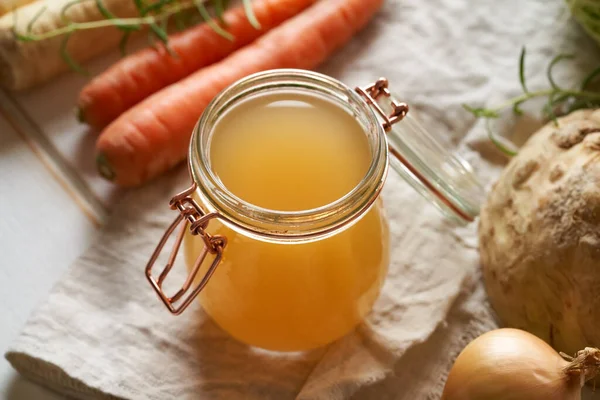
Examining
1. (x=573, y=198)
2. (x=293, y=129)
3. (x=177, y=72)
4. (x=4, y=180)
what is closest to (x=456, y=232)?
(x=573, y=198)

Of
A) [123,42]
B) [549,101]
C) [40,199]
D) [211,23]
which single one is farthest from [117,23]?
[549,101]

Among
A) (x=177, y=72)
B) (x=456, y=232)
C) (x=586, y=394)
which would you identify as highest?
(x=177, y=72)

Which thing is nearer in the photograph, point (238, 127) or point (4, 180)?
point (238, 127)

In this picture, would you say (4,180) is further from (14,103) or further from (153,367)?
(153,367)

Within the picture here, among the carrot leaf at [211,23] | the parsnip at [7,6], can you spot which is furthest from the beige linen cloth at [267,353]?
the parsnip at [7,6]

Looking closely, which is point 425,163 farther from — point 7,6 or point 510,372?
point 7,6

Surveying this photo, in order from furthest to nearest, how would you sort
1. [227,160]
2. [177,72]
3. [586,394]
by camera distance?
[177,72] → [586,394] → [227,160]
